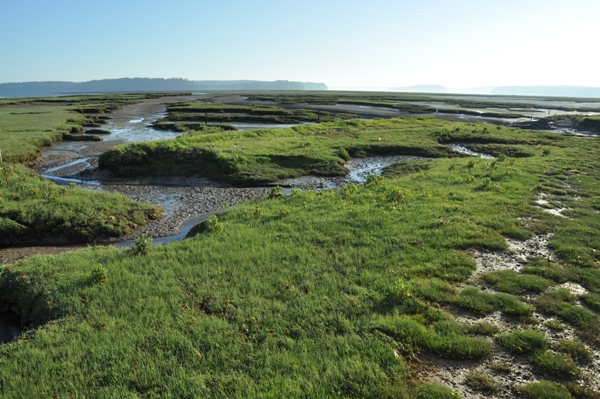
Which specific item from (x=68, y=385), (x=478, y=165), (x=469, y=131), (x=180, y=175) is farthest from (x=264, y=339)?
(x=469, y=131)

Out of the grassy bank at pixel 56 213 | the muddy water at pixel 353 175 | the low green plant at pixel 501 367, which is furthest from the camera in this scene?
the muddy water at pixel 353 175

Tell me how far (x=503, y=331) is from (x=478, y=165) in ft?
77.8

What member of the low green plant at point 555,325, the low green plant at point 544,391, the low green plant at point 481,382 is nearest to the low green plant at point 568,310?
the low green plant at point 555,325

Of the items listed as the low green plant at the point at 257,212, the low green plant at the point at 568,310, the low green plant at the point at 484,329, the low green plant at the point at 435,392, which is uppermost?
the low green plant at the point at 257,212

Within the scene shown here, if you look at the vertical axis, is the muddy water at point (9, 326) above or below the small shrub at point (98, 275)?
below

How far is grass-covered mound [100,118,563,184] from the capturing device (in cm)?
3161

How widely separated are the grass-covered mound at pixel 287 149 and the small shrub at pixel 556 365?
2307 cm

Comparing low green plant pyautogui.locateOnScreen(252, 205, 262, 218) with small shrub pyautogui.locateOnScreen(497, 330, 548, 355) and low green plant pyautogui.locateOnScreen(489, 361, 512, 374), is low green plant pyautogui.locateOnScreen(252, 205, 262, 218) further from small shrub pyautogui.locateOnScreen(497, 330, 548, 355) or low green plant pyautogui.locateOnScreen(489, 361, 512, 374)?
low green plant pyautogui.locateOnScreen(489, 361, 512, 374)

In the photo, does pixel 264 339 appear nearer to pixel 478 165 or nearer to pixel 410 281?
pixel 410 281

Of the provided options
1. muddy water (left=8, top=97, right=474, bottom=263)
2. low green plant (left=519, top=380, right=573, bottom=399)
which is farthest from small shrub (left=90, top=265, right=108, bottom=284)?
low green plant (left=519, top=380, right=573, bottom=399)

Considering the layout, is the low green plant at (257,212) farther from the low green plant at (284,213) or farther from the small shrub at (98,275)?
the small shrub at (98,275)

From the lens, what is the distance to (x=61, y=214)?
19500 millimetres

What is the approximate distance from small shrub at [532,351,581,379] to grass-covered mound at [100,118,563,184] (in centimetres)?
2307

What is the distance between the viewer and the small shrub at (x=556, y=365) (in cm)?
784
